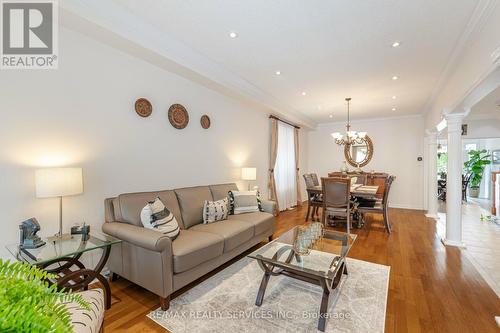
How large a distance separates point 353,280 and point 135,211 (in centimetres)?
246

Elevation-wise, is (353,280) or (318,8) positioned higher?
(318,8)

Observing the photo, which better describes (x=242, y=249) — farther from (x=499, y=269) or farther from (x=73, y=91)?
(x=499, y=269)

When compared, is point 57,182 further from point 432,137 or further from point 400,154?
point 400,154

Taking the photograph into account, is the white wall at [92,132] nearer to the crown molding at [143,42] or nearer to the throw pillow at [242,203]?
the crown molding at [143,42]

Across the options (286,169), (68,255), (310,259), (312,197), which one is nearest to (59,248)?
(68,255)

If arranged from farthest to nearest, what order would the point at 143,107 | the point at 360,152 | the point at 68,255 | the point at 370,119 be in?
1. the point at 360,152
2. the point at 370,119
3. the point at 143,107
4. the point at 68,255

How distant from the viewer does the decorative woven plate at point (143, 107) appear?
9.14 feet

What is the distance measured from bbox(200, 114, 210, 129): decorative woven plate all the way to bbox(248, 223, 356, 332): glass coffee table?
7.03 feet

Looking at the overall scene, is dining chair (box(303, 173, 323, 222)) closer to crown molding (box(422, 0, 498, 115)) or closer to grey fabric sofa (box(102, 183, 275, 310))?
grey fabric sofa (box(102, 183, 275, 310))

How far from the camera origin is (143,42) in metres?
2.45

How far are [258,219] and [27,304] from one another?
2778mm

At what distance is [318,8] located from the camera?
212 centimetres

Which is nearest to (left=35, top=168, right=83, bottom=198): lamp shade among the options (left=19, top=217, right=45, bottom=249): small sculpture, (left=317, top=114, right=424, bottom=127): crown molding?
(left=19, top=217, right=45, bottom=249): small sculpture

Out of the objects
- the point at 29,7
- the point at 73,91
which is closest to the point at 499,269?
the point at 73,91
